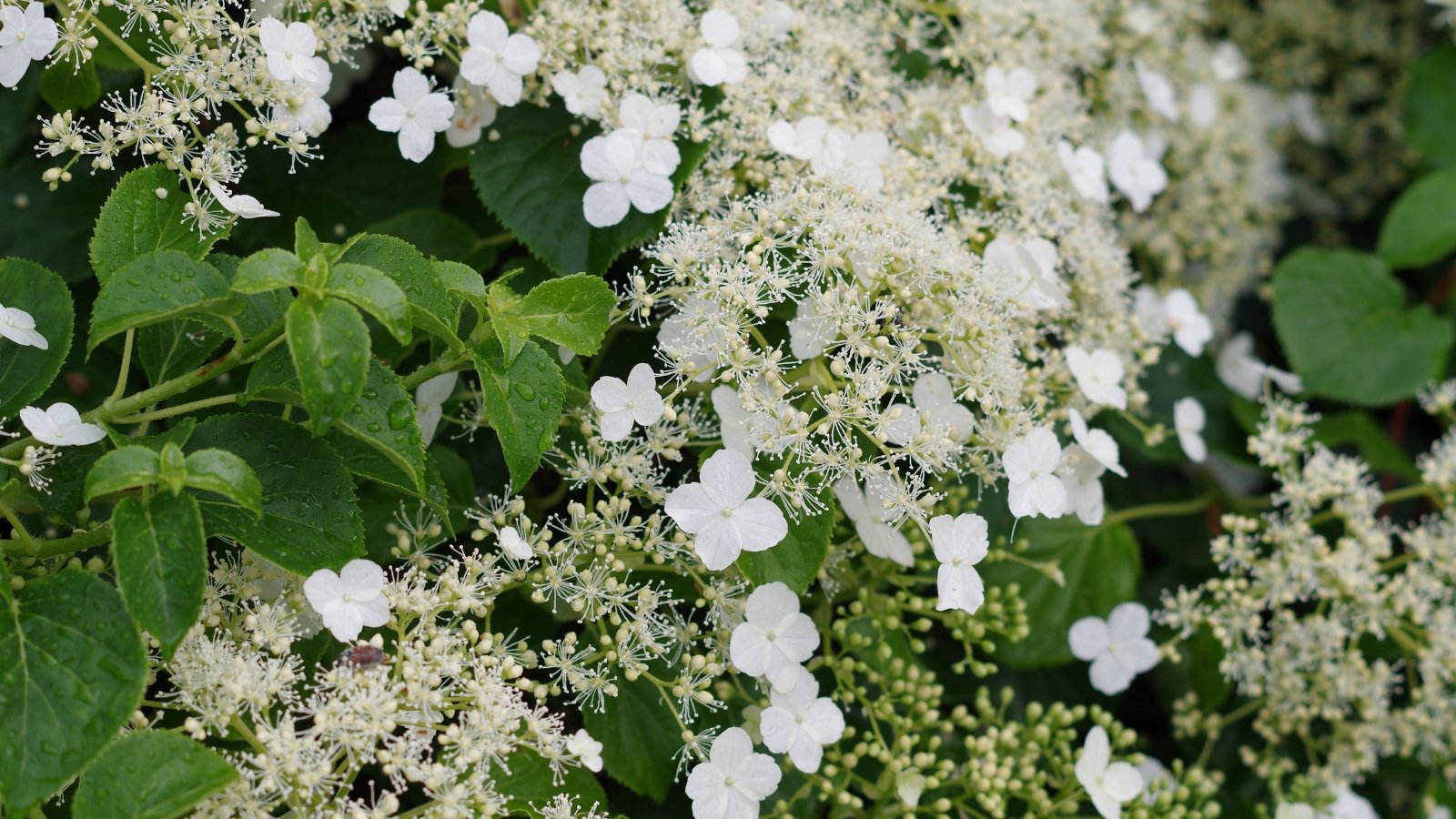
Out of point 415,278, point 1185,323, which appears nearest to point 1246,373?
point 1185,323

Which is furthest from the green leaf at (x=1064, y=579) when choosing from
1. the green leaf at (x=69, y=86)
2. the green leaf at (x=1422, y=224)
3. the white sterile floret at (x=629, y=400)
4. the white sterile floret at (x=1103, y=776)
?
the green leaf at (x=69, y=86)

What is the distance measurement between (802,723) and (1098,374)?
45 cm

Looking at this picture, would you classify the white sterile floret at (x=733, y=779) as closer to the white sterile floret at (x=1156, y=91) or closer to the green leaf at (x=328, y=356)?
the green leaf at (x=328, y=356)

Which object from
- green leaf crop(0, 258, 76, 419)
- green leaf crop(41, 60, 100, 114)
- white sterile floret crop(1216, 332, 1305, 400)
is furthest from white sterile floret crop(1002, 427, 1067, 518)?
green leaf crop(41, 60, 100, 114)

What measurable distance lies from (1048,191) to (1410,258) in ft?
2.28

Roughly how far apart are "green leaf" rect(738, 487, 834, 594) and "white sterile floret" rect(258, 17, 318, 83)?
0.51 meters

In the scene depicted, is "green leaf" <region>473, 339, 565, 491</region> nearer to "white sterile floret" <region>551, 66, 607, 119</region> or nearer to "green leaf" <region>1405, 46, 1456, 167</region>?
"white sterile floret" <region>551, 66, 607, 119</region>

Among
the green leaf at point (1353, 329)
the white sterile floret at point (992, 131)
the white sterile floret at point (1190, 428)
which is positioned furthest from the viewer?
the green leaf at point (1353, 329)

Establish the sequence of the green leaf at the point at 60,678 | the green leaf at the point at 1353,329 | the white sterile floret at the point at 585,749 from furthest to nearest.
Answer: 1. the green leaf at the point at 1353,329
2. the white sterile floret at the point at 585,749
3. the green leaf at the point at 60,678

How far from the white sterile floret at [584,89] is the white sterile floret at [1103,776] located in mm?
716

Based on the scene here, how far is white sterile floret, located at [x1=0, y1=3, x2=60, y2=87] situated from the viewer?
34.6 inches

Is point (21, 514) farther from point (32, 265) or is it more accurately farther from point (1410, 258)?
point (1410, 258)

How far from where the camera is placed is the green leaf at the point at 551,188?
106 cm

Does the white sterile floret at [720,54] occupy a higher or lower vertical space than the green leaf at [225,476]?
higher
